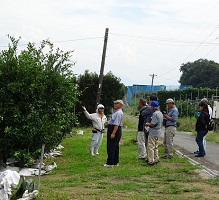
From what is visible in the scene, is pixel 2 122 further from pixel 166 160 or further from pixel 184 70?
pixel 184 70

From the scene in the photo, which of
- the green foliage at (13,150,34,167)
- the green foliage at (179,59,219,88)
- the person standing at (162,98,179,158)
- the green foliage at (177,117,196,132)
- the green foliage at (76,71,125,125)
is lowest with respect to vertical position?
the green foliage at (13,150,34,167)

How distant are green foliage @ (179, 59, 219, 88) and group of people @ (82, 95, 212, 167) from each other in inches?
2414

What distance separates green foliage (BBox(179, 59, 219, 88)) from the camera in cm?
7469

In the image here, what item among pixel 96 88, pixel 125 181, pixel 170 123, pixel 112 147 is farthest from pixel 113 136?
pixel 96 88

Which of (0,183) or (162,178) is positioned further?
(162,178)

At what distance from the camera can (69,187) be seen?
844cm

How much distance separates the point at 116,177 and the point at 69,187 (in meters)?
1.46

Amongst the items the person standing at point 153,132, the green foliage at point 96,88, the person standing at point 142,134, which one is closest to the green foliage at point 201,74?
the green foliage at point 96,88

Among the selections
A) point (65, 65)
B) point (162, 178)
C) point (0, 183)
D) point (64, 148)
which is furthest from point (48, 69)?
point (0, 183)

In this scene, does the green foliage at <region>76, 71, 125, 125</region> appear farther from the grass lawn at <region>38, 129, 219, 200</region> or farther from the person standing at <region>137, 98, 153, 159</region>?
the person standing at <region>137, 98, 153, 159</region>

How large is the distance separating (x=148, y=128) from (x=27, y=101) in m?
3.22

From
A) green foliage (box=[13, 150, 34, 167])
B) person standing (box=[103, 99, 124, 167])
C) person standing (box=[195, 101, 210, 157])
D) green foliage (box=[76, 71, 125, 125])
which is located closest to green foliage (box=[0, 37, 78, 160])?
green foliage (box=[13, 150, 34, 167])

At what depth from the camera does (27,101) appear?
A: 39.5ft

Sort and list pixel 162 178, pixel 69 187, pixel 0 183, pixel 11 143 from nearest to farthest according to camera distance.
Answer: pixel 0 183 → pixel 69 187 → pixel 162 178 → pixel 11 143
